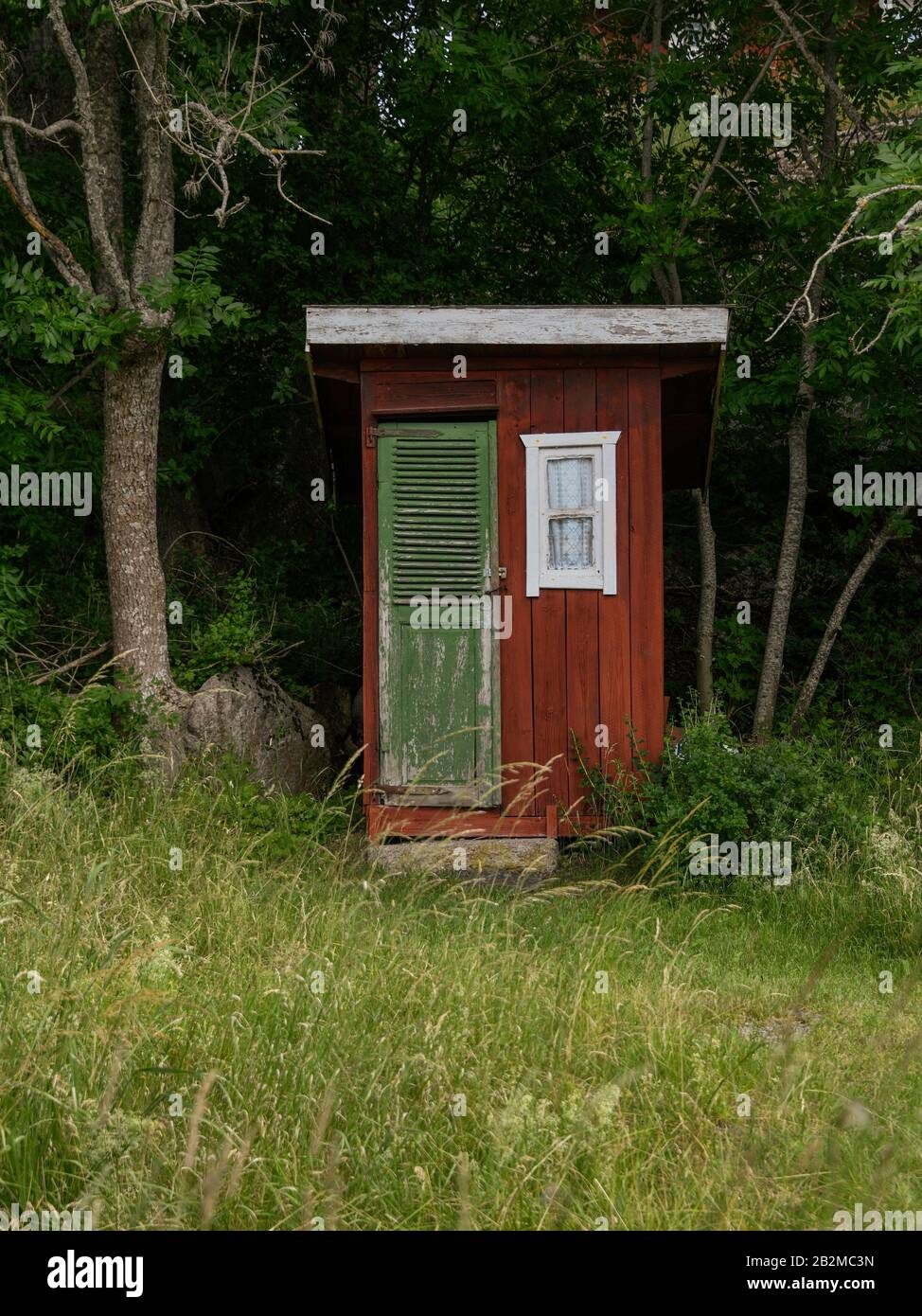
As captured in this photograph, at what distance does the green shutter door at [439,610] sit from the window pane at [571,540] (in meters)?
0.40

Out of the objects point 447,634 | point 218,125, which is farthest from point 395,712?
point 218,125

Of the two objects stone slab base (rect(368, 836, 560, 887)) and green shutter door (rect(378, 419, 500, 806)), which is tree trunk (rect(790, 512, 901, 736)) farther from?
green shutter door (rect(378, 419, 500, 806))

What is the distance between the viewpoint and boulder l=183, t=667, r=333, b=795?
339 inches

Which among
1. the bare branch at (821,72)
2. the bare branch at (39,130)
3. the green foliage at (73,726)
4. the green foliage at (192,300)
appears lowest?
the green foliage at (73,726)

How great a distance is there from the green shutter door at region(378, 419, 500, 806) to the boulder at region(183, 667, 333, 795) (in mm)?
906

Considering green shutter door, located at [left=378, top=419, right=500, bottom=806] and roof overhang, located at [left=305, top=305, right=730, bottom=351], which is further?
green shutter door, located at [left=378, top=419, right=500, bottom=806]

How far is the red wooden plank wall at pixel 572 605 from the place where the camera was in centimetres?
778

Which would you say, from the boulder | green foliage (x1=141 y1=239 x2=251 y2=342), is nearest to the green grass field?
the boulder

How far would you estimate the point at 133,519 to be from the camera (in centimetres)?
874

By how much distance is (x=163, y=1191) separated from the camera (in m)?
2.76

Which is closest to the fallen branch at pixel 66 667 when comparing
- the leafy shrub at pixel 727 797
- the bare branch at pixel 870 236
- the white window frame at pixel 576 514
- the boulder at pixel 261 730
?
the boulder at pixel 261 730

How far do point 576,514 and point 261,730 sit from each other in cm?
301

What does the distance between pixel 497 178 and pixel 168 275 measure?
16.9 ft

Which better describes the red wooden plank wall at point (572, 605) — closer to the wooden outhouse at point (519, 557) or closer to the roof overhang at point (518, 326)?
the wooden outhouse at point (519, 557)
